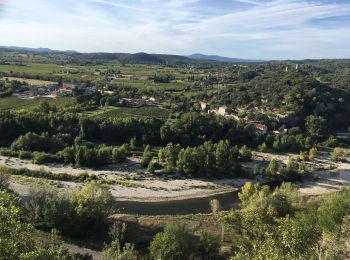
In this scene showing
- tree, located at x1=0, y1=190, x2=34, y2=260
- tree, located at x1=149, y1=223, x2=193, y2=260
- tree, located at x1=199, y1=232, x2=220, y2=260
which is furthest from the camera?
tree, located at x1=199, y1=232, x2=220, y2=260

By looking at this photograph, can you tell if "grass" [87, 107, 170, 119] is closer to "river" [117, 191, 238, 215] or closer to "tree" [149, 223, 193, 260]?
"river" [117, 191, 238, 215]

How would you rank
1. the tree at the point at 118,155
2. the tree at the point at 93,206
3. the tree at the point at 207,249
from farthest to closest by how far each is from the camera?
1. the tree at the point at 118,155
2. the tree at the point at 93,206
3. the tree at the point at 207,249

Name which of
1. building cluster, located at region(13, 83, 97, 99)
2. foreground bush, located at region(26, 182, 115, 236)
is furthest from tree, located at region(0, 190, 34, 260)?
building cluster, located at region(13, 83, 97, 99)

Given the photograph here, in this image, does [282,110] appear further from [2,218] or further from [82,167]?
[2,218]

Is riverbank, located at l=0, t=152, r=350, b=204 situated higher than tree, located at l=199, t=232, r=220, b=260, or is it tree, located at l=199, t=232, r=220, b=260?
tree, located at l=199, t=232, r=220, b=260

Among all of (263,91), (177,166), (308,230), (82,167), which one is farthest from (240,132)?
(308,230)

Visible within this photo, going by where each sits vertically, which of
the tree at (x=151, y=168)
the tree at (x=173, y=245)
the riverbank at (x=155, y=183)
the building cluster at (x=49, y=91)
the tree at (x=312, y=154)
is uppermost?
the building cluster at (x=49, y=91)

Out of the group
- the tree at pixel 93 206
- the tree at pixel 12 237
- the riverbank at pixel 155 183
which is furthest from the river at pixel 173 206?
the tree at pixel 12 237

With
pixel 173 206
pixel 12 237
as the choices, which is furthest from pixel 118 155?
pixel 12 237

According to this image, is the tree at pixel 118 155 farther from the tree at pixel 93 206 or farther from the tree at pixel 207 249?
the tree at pixel 207 249
